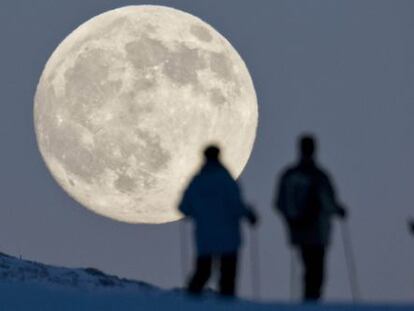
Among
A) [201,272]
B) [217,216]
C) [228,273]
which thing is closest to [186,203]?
[217,216]

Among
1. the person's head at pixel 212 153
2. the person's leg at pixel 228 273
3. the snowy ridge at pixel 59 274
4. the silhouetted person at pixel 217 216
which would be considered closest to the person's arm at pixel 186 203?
the silhouetted person at pixel 217 216

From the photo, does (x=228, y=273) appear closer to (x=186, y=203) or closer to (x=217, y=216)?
(x=217, y=216)

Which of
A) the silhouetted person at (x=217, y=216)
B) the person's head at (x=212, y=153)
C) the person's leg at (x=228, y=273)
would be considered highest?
the person's head at (x=212, y=153)

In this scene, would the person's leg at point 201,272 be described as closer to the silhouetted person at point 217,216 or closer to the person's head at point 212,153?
the silhouetted person at point 217,216

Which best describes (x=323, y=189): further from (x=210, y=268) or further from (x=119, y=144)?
(x=119, y=144)

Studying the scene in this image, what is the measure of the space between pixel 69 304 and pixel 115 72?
614 inches

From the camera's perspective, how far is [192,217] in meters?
15.8

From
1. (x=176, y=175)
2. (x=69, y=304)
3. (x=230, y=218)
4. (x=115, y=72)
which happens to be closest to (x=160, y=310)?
(x=69, y=304)

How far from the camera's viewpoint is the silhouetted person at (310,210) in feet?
51.5

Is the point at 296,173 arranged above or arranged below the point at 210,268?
above

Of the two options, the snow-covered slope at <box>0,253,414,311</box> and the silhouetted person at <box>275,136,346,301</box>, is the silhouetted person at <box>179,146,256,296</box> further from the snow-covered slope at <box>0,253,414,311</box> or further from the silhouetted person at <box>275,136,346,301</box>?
the silhouetted person at <box>275,136,346,301</box>

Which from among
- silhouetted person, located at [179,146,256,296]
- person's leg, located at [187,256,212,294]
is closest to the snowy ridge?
person's leg, located at [187,256,212,294]

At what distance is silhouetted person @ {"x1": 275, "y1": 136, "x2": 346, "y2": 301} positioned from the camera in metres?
15.7

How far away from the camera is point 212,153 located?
1566cm
